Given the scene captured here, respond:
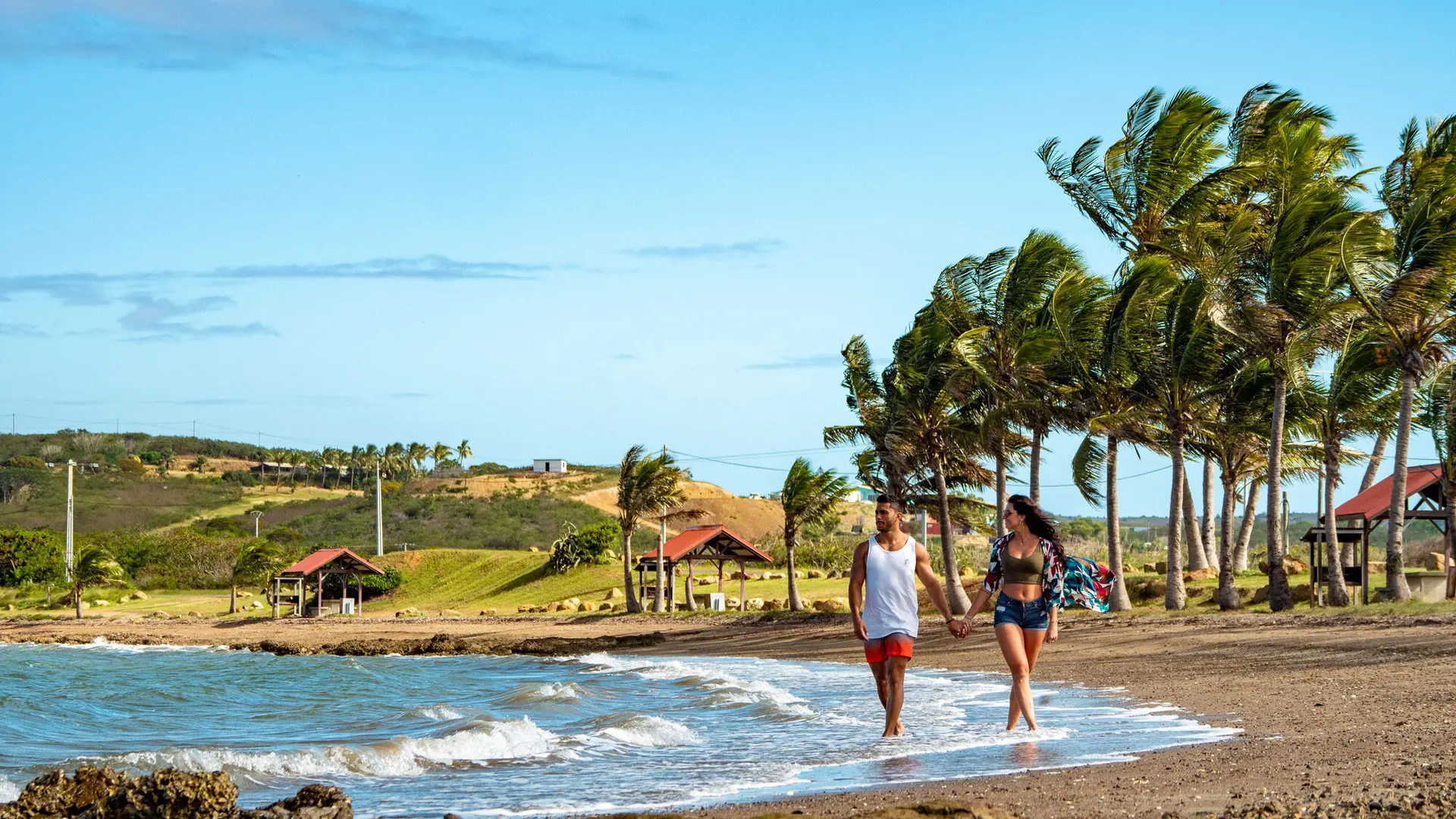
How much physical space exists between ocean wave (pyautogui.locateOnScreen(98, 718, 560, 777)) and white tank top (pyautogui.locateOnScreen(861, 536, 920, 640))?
4.37 m

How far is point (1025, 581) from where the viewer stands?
9.32 metres

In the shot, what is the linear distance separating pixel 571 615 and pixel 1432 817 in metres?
37.9

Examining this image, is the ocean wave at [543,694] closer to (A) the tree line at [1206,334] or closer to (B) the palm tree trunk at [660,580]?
(A) the tree line at [1206,334]

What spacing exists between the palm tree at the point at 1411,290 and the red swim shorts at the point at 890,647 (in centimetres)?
1661

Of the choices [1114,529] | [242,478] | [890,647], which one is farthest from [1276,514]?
[242,478]

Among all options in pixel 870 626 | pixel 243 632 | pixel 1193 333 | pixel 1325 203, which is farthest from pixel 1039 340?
pixel 243 632

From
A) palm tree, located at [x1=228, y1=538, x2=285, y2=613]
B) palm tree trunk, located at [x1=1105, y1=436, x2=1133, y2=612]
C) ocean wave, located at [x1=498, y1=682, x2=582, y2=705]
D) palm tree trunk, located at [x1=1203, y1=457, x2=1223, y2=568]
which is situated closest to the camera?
ocean wave, located at [x1=498, y1=682, x2=582, y2=705]

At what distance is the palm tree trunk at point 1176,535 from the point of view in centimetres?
2605

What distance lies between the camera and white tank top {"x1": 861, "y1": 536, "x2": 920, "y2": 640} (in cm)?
909

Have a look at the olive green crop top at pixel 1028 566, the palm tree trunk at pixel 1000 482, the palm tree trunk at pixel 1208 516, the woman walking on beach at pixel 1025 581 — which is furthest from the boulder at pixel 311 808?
the palm tree trunk at pixel 1208 516

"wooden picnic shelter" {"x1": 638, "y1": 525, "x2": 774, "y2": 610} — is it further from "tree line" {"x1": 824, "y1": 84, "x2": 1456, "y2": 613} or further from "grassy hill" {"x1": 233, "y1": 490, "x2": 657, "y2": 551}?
"grassy hill" {"x1": 233, "y1": 490, "x2": 657, "y2": 551}

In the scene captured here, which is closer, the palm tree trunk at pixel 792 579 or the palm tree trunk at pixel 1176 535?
the palm tree trunk at pixel 1176 535

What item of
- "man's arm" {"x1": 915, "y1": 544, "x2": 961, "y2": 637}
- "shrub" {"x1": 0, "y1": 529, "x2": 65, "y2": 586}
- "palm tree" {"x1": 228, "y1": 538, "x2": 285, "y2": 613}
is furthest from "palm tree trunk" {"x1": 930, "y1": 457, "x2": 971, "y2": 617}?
"shrub" {"x1": 0, "y1": 529, "x2": 65, "y2": 586}

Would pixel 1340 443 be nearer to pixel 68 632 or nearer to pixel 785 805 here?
pixel 785 805
